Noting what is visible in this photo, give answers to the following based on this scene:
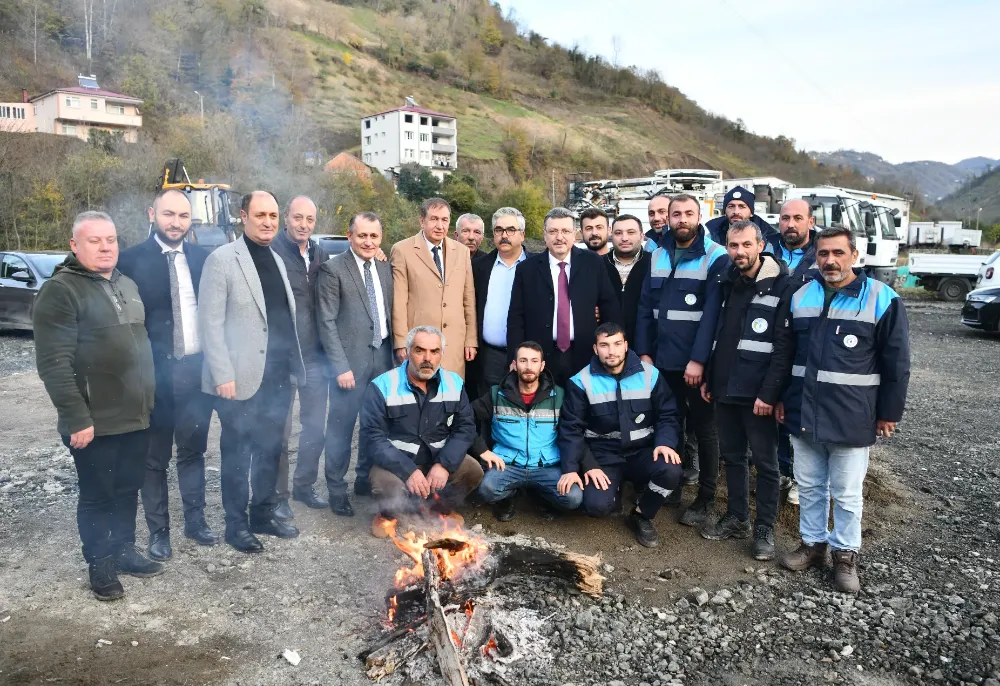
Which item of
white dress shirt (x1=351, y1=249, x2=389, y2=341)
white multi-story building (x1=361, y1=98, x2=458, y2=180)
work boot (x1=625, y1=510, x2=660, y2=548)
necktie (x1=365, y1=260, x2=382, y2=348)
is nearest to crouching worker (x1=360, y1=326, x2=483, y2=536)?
necktie (x1=365, y1=260, x2=382, y2=348)

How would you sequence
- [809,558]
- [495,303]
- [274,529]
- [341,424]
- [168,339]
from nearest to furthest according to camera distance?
[168,339]
[809,558]
[274,529]
[341,424]
[495,303]

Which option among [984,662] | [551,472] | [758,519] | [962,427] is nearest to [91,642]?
[551,472]

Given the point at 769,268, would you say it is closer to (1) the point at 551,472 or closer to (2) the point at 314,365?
(1) the point at 551,472

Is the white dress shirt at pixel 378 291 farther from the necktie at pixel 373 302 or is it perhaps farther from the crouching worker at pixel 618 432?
the crouching worker at pixel 618 432

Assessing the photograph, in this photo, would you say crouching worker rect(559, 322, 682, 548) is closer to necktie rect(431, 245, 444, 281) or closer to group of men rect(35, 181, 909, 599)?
group of men rect(35, 181, 909, 599)

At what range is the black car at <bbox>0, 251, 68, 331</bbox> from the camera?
39.6 feet

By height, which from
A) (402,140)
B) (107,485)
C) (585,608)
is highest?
(402,140)

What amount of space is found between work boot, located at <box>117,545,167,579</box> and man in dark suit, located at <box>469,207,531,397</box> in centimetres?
257

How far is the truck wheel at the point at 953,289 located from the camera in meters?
19.9

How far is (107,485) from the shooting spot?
352 cm

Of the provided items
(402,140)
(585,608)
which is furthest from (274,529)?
(402,140)

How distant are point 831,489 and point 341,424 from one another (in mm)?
3252

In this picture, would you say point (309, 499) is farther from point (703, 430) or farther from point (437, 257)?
point (703, 430)

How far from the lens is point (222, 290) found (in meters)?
3.85
